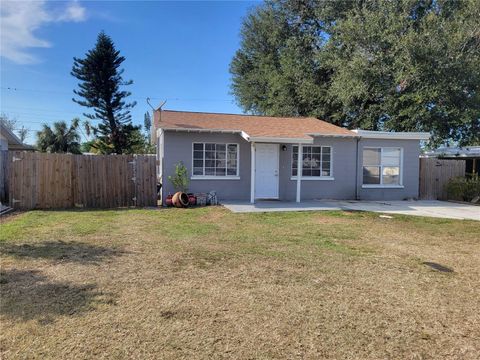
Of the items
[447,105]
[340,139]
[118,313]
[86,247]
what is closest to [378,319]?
[118,313]

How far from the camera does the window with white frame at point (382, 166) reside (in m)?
15.6

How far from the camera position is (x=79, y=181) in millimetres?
12031

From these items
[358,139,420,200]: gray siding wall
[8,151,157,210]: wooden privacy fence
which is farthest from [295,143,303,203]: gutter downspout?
[8,151,157,210]: wooden privacy fence

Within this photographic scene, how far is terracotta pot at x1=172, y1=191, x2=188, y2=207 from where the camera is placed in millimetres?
12195

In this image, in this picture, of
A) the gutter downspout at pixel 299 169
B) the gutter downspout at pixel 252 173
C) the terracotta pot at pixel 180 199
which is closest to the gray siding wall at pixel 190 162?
the gutter downspout at pixel 252 173

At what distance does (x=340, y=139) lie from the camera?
15.0m

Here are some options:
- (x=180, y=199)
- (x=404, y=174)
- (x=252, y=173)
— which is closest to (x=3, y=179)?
(x=180, y=199)

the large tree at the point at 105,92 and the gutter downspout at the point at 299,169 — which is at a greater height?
the large tree at the point at 105,92

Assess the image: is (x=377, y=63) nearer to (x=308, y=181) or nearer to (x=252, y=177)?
(x=308, y=181)

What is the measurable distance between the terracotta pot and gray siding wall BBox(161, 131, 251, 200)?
0.96 m

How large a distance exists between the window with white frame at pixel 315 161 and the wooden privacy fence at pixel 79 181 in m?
5.68

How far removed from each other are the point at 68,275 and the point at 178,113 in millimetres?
11493

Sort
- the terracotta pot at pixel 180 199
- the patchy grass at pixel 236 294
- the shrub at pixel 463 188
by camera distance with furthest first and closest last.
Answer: the shrub at pixel 463 188 → the terracotta pot at pixel 180 199 → the patchy grass at pixel 236 294

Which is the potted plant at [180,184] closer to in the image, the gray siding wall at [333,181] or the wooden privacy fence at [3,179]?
the gray siding wall at [333,181]
